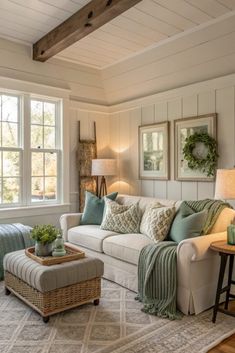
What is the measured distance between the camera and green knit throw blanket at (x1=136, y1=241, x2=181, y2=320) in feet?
8.78

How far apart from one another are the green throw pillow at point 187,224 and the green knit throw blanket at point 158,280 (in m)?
0.16

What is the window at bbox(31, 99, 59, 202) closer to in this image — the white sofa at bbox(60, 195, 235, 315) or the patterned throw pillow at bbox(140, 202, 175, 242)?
the white sofa at bbox(60, 195, 235, 315)

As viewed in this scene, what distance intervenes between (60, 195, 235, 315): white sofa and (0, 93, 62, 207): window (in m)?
0.78

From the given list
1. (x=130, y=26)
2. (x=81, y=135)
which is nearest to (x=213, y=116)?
(x=130, y=26)

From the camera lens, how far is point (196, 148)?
161 inches

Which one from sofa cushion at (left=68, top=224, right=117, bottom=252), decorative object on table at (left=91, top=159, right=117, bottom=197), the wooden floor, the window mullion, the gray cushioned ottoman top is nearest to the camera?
the wooden floor

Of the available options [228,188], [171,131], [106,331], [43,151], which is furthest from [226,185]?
[43,151]

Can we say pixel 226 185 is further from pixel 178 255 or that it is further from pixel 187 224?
pixel 178 255

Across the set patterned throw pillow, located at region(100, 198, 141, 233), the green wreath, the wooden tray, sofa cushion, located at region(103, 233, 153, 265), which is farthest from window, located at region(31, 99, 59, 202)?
the green wreath

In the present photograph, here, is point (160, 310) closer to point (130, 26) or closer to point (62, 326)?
point (62, 326)

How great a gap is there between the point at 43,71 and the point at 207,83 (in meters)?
2.43

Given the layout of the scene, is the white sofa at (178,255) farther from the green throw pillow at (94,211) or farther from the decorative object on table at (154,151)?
the decorative object on table at (154,151)

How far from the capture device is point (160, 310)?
8.73ft

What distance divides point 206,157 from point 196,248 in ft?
5.35
